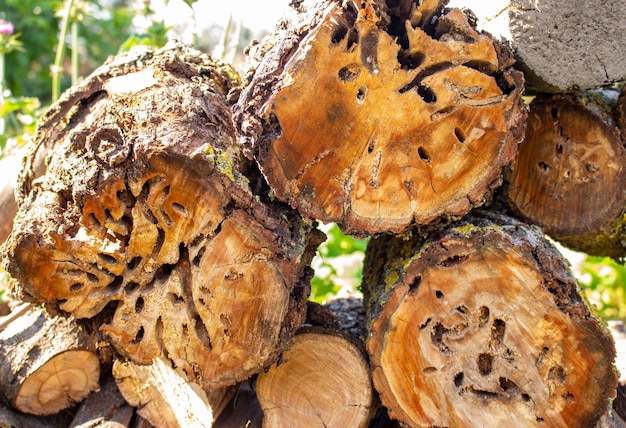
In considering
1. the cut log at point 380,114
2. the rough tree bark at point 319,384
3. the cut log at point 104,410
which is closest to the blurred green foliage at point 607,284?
the rough tree bark at point 319,384

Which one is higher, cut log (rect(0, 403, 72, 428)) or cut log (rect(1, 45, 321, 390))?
cut log (rect(1, 45, 321, 390))

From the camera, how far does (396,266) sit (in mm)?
1714

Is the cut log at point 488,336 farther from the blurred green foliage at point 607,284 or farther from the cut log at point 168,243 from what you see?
the blurred green foliage at point 607,284

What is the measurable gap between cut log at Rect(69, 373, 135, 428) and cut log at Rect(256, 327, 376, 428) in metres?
0.54

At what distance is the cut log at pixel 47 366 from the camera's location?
199cm

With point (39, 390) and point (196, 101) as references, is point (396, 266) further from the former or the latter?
point (39, 390)

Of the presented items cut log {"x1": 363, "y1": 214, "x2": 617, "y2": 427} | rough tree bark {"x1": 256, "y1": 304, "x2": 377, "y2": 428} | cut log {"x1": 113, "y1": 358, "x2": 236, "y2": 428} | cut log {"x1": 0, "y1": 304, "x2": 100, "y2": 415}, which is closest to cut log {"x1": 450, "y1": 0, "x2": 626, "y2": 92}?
cut log {"x1": 363, "y1": 214, "x2": 617, "y2": 427}

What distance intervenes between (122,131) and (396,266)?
88 cm

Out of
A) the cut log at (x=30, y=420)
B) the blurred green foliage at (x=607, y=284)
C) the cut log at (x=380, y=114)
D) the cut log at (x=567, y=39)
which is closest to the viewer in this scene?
the cut log at (x=380, y=114)

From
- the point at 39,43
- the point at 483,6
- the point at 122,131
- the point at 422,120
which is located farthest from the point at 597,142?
the point at 39,43

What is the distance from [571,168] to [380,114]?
0.82 metres

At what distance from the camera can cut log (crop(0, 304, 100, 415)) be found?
6.53ft

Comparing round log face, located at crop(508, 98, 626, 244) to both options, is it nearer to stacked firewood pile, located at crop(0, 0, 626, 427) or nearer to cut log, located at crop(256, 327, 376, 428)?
stacked firewood pile, located at crop(0, 0, 626, 427)

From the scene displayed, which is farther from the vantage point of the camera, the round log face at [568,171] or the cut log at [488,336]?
the round log face at [568,171]
